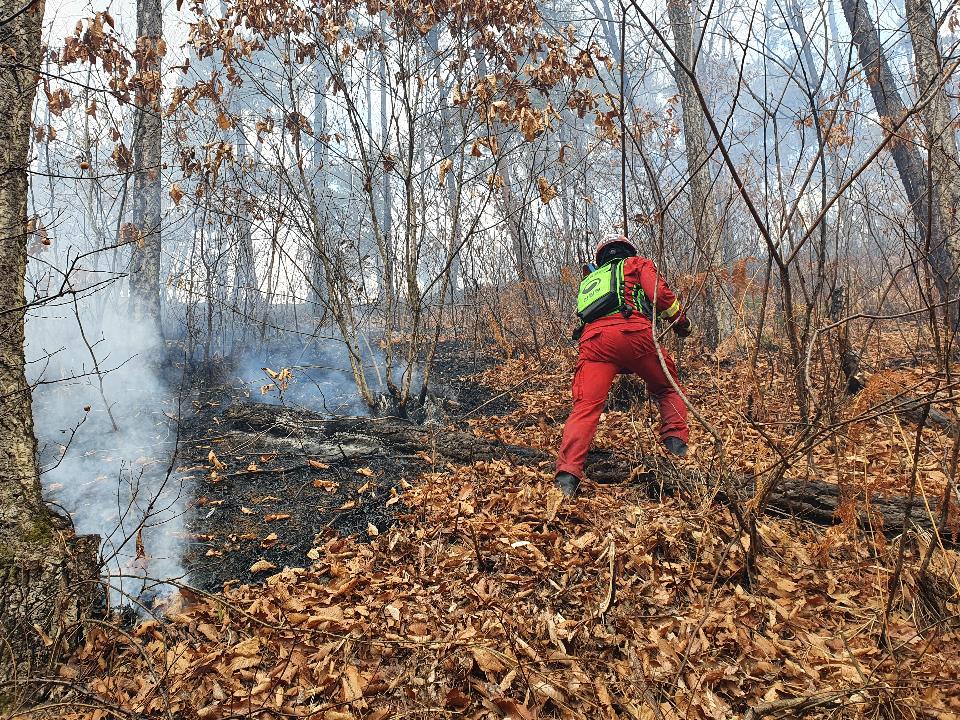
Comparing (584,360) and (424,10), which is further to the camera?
(424,10)

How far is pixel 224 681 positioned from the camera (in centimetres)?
232

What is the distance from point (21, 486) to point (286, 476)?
1.93m

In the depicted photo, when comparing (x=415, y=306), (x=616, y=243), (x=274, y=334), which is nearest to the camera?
(x=616, y=243)

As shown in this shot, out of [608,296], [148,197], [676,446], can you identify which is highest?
[148,197]

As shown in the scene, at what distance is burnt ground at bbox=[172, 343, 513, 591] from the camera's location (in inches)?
132

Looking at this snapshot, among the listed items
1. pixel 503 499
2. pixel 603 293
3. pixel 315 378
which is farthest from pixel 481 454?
pixel 315 378

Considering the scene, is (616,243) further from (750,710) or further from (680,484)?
(750,710)

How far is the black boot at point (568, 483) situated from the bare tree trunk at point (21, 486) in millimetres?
2765

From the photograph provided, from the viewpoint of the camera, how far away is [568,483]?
12.5 ft

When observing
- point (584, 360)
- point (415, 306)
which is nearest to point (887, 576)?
point (584, 360)

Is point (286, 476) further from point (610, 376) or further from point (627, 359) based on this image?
point (627, 359)

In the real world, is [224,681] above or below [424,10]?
below

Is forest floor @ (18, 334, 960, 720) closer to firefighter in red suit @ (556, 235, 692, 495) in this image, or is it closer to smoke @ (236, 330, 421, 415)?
firefighter in red suit @ (556, 235, 692, 495)

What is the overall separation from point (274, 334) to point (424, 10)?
718 centimetres
